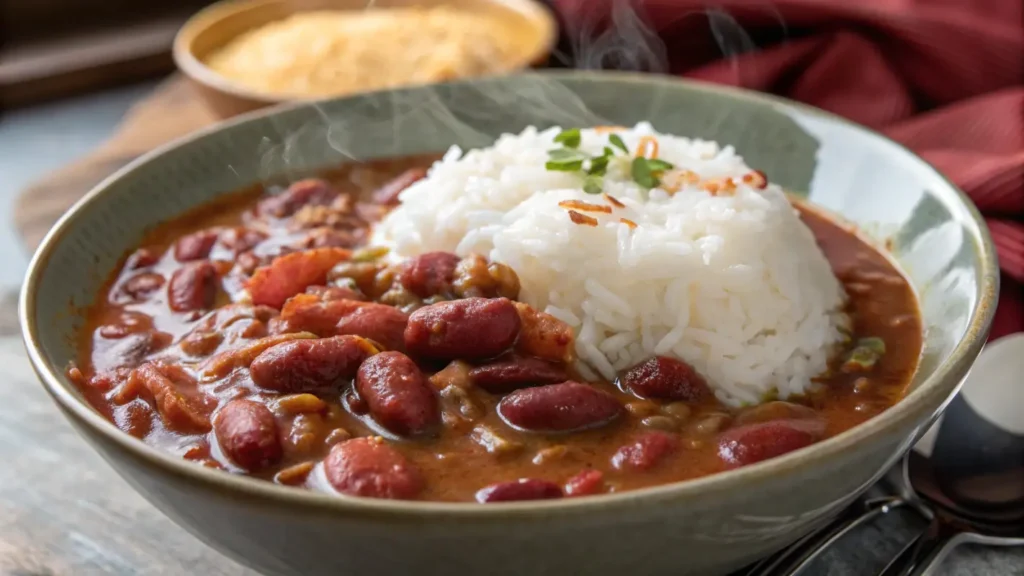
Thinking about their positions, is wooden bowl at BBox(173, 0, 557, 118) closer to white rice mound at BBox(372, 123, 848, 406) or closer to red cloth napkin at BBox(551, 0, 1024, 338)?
red cloth napkin at BBox(551, 0, 1024, 338)

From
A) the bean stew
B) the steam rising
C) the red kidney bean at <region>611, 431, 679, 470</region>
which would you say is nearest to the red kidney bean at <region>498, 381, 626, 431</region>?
the bean stew

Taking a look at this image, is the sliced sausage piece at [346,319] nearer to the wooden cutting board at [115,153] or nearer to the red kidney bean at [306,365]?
the red kidney bean at [306,365]

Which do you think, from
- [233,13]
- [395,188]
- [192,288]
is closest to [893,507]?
[395,188]

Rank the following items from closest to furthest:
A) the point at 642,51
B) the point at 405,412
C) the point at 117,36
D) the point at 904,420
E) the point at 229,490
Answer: the point at 229,490 < the point at 904,420 < the point at 405,412 < the point at 642,51 < the point at 117,36

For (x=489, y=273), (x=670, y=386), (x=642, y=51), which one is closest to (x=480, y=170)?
(x=489, y=273)

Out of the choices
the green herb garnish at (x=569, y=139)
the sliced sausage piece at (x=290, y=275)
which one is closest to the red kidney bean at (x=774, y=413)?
the green herb garnish at (x=569, y=139)

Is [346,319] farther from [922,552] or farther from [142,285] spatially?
[922,552]

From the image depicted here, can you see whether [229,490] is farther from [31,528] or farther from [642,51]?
[642,51]
